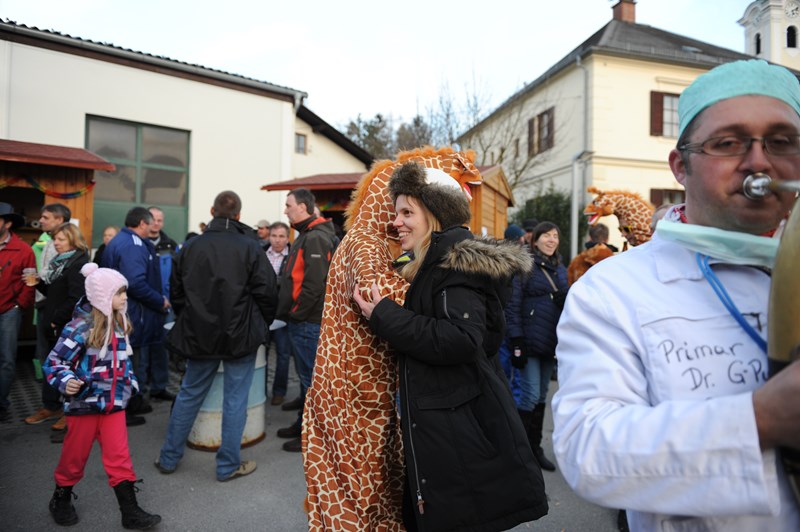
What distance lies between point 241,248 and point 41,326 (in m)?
3.24

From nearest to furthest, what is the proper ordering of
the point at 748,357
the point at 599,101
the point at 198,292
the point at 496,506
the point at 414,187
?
1. the point at 748,357
2. the point at 496,506
3. the point at 414,187
4. the point at 198,292
5. the point at 599,101

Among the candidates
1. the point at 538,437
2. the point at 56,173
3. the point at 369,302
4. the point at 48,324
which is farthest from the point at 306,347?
the point at 56,173

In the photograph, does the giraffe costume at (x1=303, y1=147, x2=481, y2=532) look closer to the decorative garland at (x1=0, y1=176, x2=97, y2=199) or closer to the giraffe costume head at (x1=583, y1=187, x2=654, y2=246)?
the giraffe costume head at (x1=583, y1=187, x2=654, y2=246)

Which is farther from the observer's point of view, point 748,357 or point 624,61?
point 624,61

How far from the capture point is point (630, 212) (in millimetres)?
5051

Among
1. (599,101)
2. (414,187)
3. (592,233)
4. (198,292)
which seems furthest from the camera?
(599,101)

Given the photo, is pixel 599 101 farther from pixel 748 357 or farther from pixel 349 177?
pixel 748 357

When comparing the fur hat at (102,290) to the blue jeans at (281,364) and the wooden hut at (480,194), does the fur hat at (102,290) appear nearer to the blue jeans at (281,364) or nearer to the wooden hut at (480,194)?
the blue jeans at (281,364)

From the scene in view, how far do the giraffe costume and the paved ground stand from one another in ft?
4.68

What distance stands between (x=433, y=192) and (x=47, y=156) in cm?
716

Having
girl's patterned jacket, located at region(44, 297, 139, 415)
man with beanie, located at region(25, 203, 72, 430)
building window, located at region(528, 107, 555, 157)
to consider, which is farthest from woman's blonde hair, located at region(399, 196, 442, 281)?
building window, located at region(528, 107, 555, 157)

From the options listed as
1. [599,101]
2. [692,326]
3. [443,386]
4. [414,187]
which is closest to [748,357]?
[692,326]

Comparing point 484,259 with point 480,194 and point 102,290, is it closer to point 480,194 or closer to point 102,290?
point 102,290

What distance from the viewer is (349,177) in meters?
9.55
